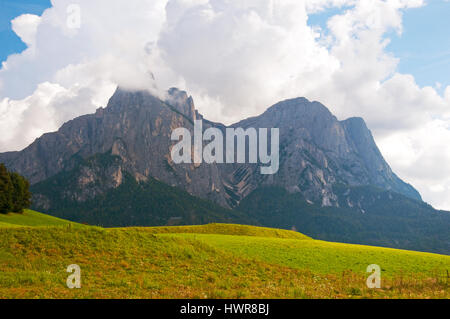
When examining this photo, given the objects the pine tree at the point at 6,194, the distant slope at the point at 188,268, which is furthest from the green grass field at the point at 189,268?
the pine tree at the point at 6,194

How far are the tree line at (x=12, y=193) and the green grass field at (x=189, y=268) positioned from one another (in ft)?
202

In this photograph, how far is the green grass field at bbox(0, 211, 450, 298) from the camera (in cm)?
2156

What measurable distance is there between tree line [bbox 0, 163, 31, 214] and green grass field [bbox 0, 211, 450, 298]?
6147 cm

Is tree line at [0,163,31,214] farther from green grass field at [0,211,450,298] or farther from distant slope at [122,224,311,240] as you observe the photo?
green grass field at [0,211,450,298]

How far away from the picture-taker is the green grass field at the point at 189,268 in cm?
2156

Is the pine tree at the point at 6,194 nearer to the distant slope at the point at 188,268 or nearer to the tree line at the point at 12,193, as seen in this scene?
the tree line at the point at 12,193

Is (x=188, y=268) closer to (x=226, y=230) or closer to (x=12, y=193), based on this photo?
(x=226, y=230)

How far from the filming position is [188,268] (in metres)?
30.6

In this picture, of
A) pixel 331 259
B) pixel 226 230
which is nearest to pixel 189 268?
pixel 331 259

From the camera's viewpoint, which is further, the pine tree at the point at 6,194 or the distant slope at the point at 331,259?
the pine tree at the point at 6,194

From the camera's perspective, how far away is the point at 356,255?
145ft

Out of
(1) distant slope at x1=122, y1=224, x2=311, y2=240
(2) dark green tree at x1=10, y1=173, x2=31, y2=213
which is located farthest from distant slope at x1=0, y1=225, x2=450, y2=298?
(2) dark green tree at x1=10, y1=173, x2=31, y2=213

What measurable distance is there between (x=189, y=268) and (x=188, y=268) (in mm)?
97
